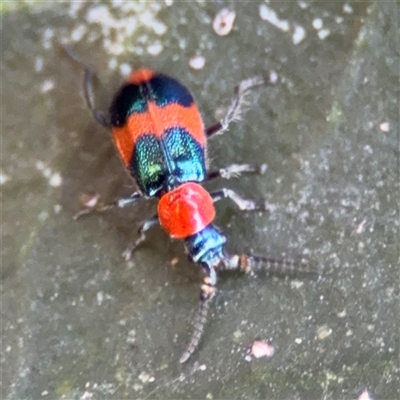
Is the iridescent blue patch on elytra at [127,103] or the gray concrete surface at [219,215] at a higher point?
the iridescent blue patch on elytra at [127,103]

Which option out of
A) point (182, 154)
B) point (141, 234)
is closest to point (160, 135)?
point (182, 154)

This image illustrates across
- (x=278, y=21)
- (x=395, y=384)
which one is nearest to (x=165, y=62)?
(x=278, y=21)

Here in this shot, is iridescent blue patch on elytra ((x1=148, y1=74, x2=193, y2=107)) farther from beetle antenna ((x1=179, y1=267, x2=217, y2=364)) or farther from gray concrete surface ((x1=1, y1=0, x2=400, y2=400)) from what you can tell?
beetle antenna ((x1=179, y1=267, x2=217, y2=364))

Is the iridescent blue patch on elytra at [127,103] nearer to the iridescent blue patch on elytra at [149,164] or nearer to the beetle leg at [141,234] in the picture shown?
the iridescent blue patch on elytra at [149,164]

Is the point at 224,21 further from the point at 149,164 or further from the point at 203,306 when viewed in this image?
the point at 203,306

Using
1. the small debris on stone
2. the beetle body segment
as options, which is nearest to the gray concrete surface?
the small debris on stone

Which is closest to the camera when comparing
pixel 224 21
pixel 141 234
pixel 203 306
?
pixel 203 306

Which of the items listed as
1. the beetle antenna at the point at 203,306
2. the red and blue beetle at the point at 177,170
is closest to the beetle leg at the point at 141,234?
the red and blue beetle at the point at 177,170
